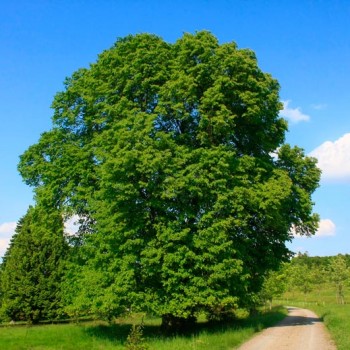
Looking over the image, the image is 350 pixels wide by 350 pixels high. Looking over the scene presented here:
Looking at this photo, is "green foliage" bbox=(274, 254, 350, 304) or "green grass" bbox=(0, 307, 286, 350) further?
"green foliage" bbox=(274, 254, 350, 304)

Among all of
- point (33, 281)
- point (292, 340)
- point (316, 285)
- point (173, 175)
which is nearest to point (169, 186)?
point (173, 175)

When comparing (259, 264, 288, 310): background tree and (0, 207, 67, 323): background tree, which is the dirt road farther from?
(259, 264, 288, 310): background tree

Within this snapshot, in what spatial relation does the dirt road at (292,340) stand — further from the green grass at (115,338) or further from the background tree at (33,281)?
the background tree at (33,281)

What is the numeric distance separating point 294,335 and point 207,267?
5.87 m

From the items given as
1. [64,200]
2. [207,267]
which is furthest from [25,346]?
[207,267]

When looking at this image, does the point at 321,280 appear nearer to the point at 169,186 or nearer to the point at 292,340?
the point at 292,340

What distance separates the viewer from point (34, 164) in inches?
1036

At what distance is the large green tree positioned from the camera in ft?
66.0

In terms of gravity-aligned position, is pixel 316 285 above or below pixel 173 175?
below

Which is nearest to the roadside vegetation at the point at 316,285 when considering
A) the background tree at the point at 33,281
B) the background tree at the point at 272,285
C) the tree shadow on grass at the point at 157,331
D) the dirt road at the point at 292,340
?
the background tree at the point at 272,285

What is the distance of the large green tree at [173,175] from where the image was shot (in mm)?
20109

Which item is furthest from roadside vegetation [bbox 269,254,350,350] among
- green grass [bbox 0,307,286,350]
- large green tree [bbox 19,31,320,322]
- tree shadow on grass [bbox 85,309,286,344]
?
green grass [bbox 0,307,286,350]

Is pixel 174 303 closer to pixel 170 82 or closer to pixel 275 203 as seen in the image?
pixel 275 203

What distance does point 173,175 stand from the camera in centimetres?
2039
